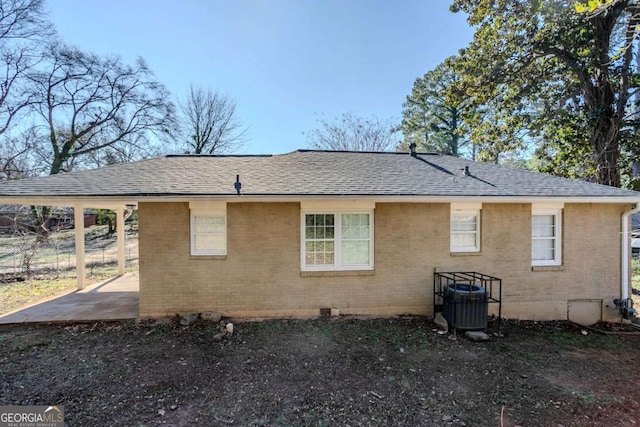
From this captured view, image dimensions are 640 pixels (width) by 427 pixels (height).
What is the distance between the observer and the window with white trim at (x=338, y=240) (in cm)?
693

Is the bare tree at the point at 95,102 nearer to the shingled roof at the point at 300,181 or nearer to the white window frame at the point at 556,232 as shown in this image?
the shingled roof at the point at 300,181

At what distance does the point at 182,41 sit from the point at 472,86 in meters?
12.6

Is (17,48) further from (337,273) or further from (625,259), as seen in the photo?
(625,259)

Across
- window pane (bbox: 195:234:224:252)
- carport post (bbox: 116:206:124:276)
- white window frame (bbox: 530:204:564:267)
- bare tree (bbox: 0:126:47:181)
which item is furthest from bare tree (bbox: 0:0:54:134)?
white window frame (bbox: 530:204:564:267)

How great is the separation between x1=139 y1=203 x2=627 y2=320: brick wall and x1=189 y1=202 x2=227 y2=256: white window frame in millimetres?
132

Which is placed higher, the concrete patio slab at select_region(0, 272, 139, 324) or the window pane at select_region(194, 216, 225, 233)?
the window pane at select_region(194, 216, 225, 233)

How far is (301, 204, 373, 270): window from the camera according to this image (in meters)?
6.93

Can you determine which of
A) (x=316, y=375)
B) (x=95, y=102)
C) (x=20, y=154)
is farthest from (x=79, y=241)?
(x=95, y=102)

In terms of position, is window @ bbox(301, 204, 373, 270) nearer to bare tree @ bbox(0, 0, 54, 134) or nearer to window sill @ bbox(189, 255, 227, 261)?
window sill @ bbox(189, 255, 227, 261)

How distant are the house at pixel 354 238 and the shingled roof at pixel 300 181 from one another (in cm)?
6

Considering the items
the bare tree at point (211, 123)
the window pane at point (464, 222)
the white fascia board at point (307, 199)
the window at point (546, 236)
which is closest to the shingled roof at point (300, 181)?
the white fascia board at point (307, 199)

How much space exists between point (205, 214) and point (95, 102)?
21.5 meters

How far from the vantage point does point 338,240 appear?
6.99 meters

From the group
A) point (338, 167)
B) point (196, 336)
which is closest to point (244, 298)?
point (196, 336)
